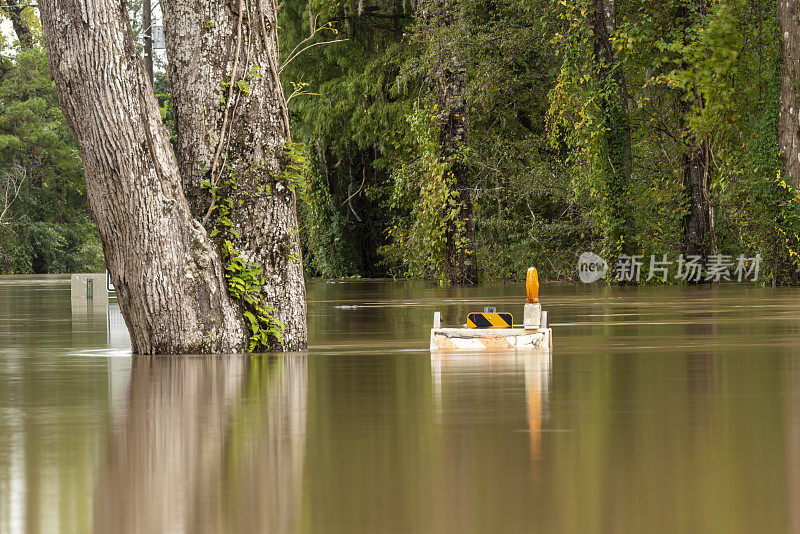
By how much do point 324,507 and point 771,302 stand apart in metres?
15.3

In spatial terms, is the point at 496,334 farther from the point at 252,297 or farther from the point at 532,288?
the point at 252,297

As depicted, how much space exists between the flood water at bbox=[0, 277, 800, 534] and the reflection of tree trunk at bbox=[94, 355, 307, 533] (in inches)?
0.5

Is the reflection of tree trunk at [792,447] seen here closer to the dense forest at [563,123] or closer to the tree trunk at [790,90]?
the dense forest at [563,123]

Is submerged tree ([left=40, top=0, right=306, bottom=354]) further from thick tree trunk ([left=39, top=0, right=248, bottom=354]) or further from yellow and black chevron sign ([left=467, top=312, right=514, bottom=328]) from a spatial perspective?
yellow and black chevron sign ([left=467, top=312, right=514, bottom=328])

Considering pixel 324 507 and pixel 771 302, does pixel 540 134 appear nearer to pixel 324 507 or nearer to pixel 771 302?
pixel 771 302

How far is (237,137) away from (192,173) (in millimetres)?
484

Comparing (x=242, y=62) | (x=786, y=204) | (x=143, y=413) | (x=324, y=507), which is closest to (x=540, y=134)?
(x=786, y=204)

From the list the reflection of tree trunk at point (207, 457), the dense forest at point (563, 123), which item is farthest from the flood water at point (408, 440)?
the dense forest at point (563, 123)

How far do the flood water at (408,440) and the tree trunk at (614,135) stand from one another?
1649 cm

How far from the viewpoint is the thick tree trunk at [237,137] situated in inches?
404

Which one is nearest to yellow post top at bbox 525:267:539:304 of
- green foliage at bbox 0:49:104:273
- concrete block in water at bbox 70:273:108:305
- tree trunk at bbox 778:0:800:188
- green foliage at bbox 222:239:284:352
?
green foliage at bbox 222:239:284:352

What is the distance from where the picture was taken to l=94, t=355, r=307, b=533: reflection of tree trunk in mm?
3875

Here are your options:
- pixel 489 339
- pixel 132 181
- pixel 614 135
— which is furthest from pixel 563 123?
pixel 132 181

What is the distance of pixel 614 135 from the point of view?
88.5 ft
